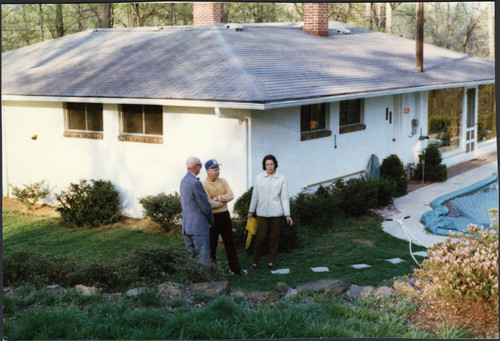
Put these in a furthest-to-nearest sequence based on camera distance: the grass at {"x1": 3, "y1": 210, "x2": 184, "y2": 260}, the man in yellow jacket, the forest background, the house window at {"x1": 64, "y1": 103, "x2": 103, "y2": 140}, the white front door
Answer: the forest background, the white front door, the house window at {"x1": 64, "y1": 103, "x2": 103, "y2": 140}, the grass at {"x1": 3, "y1": 210, "x2": 184, "y2": 260}, the man in yellow jacket

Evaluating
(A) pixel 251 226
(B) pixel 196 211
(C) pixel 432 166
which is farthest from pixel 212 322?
(C) pixel 432 166

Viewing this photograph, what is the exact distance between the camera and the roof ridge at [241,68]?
1062 centimetres

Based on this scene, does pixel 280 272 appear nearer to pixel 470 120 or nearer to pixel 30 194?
pixel 30 194

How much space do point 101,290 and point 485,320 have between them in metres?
3.84

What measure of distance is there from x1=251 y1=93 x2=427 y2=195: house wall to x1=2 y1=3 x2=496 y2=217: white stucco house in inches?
1.1

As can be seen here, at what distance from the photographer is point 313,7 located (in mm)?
17969

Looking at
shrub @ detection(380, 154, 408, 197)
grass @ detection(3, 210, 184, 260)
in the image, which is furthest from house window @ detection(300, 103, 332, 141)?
grass @ detection(3, 210, 184, 260)

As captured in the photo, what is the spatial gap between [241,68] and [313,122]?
1940 millimetres

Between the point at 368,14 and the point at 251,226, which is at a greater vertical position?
the point at 368,14

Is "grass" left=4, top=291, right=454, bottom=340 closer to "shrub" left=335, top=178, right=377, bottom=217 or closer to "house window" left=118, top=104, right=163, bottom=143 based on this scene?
"shrub" left=335, top=178, right=377, bottom=217

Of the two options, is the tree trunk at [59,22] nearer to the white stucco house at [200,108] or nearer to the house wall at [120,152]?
the white stucco house at [200,108]

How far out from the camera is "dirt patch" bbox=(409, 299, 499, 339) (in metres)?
5.46

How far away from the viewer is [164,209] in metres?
11.2

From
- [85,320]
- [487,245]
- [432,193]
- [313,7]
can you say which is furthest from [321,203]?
[313,7]
